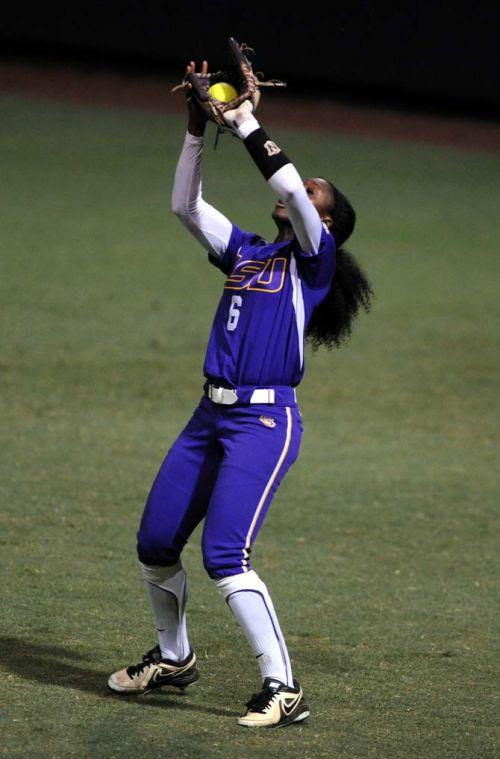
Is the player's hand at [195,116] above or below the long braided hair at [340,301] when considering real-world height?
above

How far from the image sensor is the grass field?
398cm

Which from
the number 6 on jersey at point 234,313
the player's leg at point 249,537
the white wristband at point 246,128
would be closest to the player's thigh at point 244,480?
the player's leg at point 249,537

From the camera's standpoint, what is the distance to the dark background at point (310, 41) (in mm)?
9555

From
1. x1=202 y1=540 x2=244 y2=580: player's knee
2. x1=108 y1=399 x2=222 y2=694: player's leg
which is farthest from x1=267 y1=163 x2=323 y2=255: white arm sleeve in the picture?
x1=202 y1=540 x2=244 y2=580: player's knee

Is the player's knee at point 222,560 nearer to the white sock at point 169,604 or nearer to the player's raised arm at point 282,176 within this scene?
the white sock at point 169,604

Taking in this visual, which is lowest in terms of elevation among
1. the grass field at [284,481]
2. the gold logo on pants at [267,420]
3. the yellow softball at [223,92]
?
the grass field at [284,481]

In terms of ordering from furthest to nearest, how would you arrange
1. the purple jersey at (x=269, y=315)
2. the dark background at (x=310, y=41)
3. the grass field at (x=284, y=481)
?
the dark background at (x=310, y=41) < the grass field at (x=284, y=481) < the purple jersey at (x=269, y=315)

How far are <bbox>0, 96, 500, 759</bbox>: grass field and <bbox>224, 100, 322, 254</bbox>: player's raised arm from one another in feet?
5.45

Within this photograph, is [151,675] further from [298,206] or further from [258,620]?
[298,206]

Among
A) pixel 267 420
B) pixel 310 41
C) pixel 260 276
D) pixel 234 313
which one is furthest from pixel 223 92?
pixel 310 41

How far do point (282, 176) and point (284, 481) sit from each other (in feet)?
14.5

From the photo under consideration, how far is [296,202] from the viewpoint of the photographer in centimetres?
366

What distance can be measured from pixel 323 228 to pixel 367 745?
5.67ft

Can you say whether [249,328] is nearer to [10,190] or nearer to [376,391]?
[376,391]
